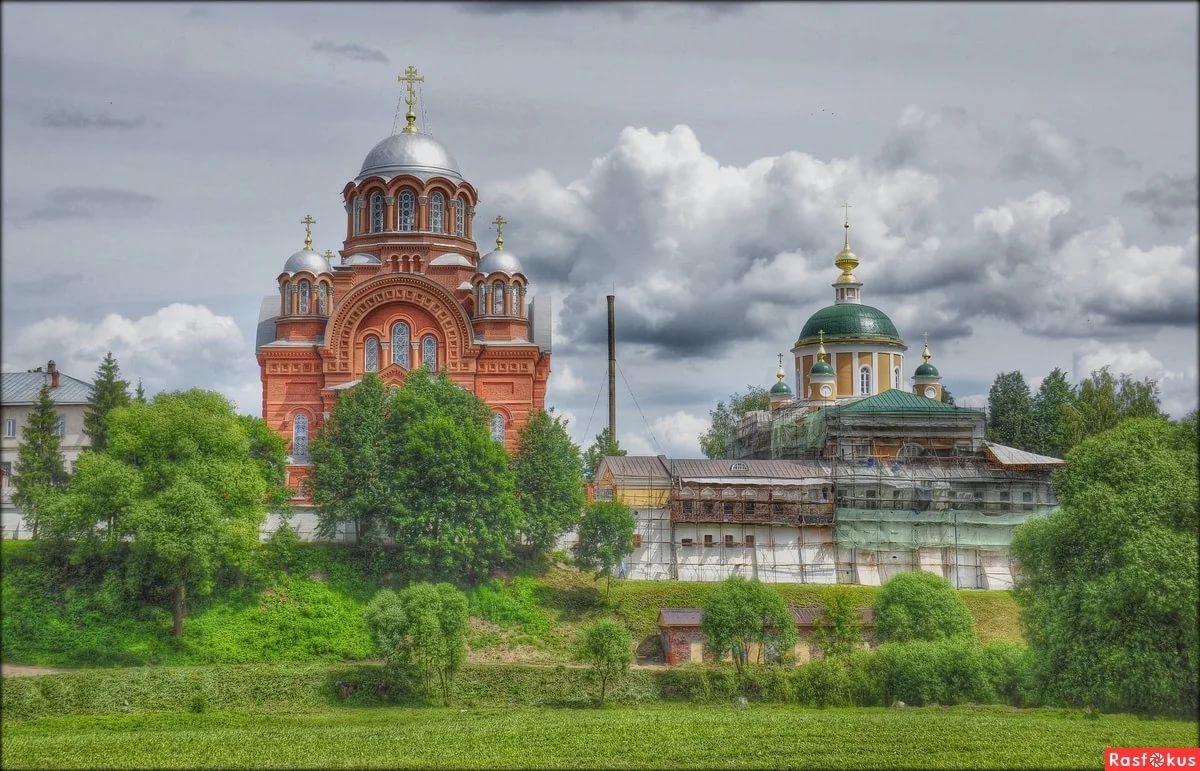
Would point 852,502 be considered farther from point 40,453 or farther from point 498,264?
point 40,453

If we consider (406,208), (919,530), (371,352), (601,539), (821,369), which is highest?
(406,208)

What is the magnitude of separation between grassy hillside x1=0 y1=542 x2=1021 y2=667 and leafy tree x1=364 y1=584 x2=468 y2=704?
98.4 inches

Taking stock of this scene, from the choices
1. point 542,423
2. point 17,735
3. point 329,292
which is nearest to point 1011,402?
point 542,423

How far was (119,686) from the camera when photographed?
86.6 feet

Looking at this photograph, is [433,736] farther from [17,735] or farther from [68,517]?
[68,517]

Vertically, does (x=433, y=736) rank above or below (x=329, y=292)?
below

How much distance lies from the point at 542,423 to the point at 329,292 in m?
9.68

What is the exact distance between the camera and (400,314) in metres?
41.4

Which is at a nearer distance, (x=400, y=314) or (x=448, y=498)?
(x=448, y=498)

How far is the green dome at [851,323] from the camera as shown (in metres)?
54.0

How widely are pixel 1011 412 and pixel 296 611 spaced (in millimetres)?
34145

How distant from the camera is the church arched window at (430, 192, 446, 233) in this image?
4381 cm

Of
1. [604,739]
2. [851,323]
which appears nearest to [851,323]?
[851,323]

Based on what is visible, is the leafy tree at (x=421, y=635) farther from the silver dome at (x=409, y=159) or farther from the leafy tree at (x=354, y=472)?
the silver dome at (x=409, y=159)
